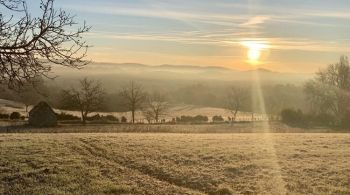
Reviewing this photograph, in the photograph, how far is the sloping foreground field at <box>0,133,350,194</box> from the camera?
1988 cm

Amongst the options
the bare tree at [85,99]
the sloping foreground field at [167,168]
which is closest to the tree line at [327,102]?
the bare tree at [85,99]

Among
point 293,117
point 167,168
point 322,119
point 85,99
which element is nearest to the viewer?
point 167,168

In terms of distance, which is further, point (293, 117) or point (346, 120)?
point (293, 117)

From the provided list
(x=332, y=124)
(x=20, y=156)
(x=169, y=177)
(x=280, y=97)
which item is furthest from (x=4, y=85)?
(x=280, y=97)

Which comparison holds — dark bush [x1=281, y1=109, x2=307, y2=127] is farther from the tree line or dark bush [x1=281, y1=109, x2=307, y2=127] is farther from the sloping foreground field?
the sloping foreground field

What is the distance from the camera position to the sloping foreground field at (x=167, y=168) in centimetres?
1988

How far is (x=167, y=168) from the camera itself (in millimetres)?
24312

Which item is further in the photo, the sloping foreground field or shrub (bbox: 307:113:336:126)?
shrub (bbox: 307:113:336:126)

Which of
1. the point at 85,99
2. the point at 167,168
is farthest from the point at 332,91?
the point at 167,168

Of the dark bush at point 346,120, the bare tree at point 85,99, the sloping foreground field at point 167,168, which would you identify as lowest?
the sloping foreground field at point 167,168

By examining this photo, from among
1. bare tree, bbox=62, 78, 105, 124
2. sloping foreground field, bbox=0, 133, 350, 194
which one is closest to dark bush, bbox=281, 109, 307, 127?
bare tree, bbox=62, 78, 105, 124

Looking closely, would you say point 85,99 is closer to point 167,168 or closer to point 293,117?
point 293,117

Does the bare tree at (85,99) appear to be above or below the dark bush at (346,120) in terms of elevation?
above

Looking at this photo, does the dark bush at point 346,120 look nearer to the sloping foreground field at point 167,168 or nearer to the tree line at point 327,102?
the tree line at point 327,102
